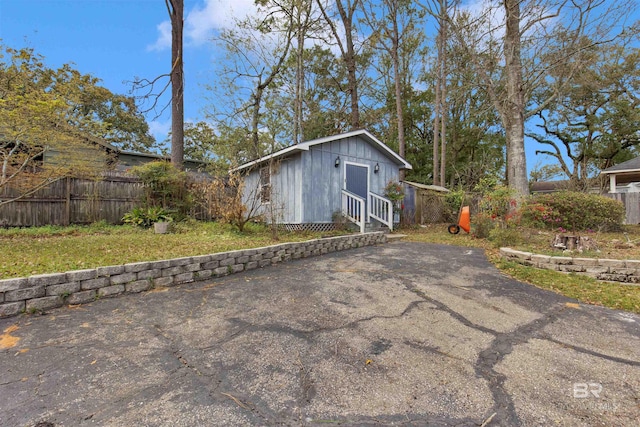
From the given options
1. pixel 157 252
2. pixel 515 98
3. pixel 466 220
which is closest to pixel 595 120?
pixel 515 98

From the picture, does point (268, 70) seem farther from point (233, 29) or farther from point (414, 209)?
point (414, 209)

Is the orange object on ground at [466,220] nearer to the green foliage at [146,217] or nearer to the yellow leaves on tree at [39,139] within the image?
the green foliage at [146,217]

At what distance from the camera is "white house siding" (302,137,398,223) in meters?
8.72

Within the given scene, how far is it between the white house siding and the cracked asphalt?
517 centimetres

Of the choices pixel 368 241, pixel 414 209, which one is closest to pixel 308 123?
pixel 414 209

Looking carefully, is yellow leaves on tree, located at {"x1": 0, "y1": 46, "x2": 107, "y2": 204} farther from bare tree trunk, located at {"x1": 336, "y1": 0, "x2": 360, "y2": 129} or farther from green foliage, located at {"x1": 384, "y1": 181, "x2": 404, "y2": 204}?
bare tree trunk, located at {"x1": 336, "y1": 0, "x2": 360, "y2": 129}

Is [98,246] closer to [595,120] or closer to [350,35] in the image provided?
[350,35]

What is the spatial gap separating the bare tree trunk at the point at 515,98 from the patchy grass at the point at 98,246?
8436 mm

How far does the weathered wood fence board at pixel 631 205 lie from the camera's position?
12174mm

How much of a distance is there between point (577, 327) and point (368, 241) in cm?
511

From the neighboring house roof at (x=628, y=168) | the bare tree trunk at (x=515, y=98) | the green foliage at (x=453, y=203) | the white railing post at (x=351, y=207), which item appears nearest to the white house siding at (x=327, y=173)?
the white railing post at (x=351, y=207)

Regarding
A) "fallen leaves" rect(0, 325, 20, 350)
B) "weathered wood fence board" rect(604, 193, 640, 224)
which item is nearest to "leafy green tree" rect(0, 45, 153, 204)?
"fallen leaves" rect(0, 325, 20, 350)

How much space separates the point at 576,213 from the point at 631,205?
5968 mm

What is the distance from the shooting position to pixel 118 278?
3576 millimetres
